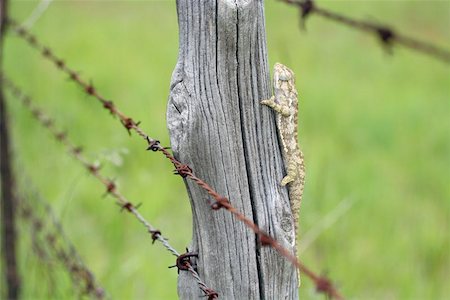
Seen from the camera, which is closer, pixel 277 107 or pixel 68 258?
pixel 277 107

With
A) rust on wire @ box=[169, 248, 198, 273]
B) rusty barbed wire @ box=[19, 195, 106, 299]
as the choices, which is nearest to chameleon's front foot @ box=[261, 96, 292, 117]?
rust on wire @ box=[169, 248, 198, 273]

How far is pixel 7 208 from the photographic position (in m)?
4.34

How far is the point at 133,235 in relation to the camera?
5.91 metres

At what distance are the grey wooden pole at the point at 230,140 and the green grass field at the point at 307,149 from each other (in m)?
1.16

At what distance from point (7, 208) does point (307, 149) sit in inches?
134

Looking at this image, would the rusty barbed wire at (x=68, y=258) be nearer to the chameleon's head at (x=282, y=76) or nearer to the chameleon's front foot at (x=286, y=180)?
the chameleon's head at (x=282, y=76)

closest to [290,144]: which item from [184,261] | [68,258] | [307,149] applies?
[184,261]

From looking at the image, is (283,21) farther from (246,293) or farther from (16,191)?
(246,293)

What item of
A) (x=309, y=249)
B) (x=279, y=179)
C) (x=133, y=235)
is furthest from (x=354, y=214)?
(x=279, y=179)

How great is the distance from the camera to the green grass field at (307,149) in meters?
5.38

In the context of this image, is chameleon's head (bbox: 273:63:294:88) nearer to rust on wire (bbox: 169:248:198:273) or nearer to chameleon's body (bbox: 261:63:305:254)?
chameleon's body (bbox: 261:63:305:254)

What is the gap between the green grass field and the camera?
5.38 m

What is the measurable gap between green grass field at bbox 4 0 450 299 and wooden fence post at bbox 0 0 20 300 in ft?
0.47

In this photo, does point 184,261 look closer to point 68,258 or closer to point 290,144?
point 290,144
